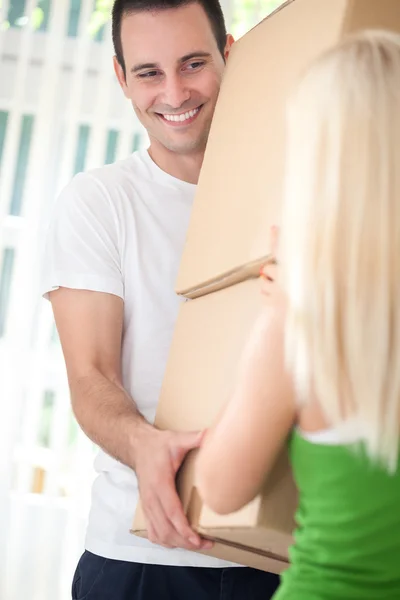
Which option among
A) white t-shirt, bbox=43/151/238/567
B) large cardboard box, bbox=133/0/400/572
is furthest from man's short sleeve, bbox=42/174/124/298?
large cardboard box, bbox=133/0/400/572

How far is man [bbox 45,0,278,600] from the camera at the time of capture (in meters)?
1.12

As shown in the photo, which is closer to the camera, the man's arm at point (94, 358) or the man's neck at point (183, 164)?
the man's arm at point (94, 358)

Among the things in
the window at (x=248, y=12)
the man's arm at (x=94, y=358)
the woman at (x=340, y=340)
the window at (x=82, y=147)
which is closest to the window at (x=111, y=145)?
the window at (x=82, y=147)

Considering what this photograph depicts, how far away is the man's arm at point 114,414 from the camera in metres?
0.93

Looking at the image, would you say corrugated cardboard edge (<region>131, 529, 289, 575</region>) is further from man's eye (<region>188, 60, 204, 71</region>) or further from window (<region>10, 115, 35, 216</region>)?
window (<region>10, 115, 35, 216</region>)

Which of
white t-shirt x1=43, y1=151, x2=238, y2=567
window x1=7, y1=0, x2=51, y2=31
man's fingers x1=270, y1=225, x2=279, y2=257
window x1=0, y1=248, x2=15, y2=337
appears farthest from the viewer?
window x1=7, y1=0, x2=51, y2=31

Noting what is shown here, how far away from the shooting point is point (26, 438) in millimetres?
2045

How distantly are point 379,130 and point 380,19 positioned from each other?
0.25 meters

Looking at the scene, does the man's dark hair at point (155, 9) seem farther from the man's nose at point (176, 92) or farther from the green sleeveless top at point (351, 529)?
the green sleeveless top at point (351, 529)

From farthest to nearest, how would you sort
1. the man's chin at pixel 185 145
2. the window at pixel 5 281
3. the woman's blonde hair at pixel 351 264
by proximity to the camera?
the window at pixel 5 281 < the man's chin at pixel 185 145 < the woman's blonde hair at pixel 351 264

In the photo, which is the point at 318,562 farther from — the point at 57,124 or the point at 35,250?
the point at 57,124

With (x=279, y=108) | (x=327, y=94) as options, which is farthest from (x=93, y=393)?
(x=327, y=94)

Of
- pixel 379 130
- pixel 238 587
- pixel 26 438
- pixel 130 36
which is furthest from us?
pixel 26 438

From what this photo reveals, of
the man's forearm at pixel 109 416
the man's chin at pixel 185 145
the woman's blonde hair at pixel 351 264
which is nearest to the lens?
the woman's blonde hair at pixel 351 264
